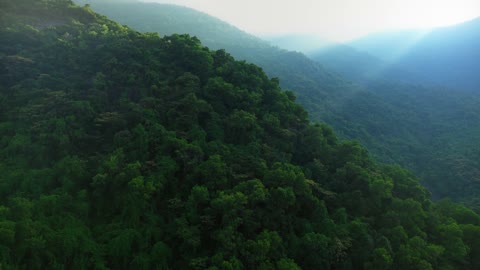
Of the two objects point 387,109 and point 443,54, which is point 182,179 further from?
point 443,54

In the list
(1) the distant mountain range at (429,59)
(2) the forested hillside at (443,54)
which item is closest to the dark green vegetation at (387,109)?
(1) the distant mountain range at (429,59)

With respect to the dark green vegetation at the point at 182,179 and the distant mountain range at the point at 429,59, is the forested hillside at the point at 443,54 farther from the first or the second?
the dark green vegetation at the point at 182,179

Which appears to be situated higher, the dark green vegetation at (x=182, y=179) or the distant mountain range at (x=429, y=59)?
the distant mountain range at (x=429, y=59)

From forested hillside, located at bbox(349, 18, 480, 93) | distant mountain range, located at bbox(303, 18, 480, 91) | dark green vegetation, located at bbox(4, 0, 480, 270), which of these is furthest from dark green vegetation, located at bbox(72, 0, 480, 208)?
dark green vegetation, located at bbox(4, 0, 480, 270)

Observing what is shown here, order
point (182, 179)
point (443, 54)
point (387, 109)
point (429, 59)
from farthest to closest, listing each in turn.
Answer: point (429, 59) → point (443, 54) → point (387, 109) → point (182, 179)

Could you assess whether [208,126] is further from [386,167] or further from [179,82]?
[386,167]

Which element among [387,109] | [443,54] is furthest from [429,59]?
[387,109]
